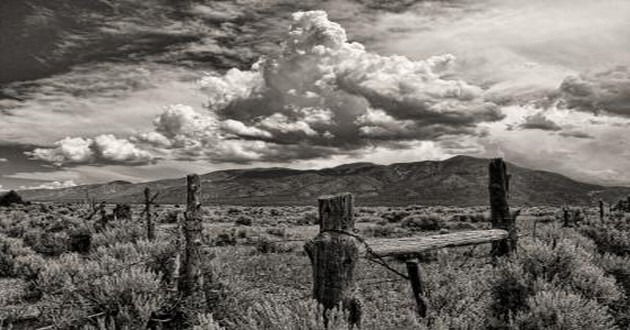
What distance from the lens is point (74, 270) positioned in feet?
32.8

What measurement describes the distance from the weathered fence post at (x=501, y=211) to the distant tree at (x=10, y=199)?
194 ft

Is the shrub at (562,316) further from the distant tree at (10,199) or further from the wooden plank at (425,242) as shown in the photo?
the distant tree at (10,199)

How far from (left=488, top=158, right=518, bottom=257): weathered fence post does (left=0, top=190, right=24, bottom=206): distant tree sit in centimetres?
5906

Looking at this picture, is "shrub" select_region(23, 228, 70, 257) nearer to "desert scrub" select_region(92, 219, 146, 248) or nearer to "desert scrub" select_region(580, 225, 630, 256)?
"desert scrub" select_region(92, 219, 146, 248)

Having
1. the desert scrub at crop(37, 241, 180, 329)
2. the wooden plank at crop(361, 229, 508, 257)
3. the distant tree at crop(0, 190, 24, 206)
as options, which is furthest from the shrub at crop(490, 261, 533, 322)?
the distant tree at crop(0, 190, 24, 206)

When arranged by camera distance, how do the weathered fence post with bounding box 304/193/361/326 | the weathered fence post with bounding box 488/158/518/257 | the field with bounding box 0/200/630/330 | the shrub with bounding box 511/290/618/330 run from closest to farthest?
the weathered fence post with bounding box 304/193/361/326 → the field with bounding box 0/200/630/330 → the shrub with bounding box 511/290/618/330 → the weathered fence post with bounding box 488/158/518/257

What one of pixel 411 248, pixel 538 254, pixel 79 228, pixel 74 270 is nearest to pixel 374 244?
pixel 411 248

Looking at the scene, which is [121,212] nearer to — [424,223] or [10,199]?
[424,223]

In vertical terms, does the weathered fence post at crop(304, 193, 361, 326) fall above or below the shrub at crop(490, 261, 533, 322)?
above

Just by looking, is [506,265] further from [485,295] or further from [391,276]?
[391,276]

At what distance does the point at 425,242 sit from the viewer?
6020mm

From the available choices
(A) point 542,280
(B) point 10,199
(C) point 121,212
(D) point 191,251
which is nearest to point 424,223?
(C) point 121,212

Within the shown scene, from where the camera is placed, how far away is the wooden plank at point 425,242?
524 cm

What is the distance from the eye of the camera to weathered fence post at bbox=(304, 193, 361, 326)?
4414 mm
